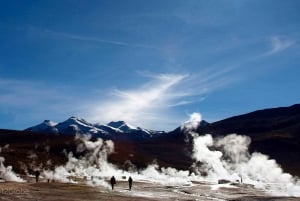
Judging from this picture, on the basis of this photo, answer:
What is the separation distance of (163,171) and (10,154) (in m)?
52.9

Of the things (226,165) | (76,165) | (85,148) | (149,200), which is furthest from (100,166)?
(149,200)

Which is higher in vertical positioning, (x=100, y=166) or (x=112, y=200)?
(x=100, y=166)

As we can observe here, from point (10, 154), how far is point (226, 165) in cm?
7976

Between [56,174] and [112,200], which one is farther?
[56,174]

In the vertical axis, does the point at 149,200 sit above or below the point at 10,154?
below

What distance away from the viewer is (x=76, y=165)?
165500 mm

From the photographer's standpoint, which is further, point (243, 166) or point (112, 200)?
point (243, 166)

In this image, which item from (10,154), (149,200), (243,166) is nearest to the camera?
(149,200)

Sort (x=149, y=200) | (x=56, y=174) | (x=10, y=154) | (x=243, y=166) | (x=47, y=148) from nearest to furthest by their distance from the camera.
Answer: (x=149, y=200) < (x=56, y=174) < (x=10, y=154) < (x=243, y=166) < (x=47, y=148)

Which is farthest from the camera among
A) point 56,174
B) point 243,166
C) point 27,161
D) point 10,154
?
point 243,166

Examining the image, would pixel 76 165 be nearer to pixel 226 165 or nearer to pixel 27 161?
pixel 27 161

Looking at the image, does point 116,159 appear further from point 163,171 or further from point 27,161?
point 27,161

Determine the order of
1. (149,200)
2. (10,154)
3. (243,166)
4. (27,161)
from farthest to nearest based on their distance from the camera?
(243,166) < (10,154) < (27,161) < (149,200)

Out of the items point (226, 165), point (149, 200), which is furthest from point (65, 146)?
point (149, 200)
